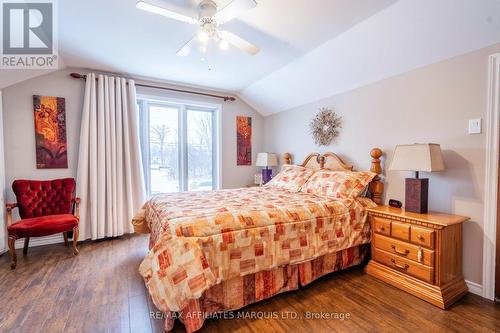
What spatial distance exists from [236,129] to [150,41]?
2.25 metres

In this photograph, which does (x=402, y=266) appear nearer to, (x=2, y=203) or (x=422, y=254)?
(x=422, y=254)

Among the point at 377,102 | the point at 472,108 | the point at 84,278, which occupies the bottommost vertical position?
the point at 84,278

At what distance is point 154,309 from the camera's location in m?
1.83

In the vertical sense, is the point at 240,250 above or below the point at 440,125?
below

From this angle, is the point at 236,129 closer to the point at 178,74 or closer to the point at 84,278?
the point at 178,74

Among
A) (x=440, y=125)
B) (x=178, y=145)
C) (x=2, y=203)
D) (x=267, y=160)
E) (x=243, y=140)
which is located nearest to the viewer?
(x=440, y=125)

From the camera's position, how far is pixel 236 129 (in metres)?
4.59

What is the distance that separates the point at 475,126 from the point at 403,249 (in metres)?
1.19

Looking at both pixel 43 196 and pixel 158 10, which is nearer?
pixel 158 10

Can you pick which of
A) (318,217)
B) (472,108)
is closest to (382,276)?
(318,217)

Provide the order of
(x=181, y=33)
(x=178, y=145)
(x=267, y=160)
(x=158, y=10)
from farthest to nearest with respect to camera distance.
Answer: (x=267, y=160), (x=178, y=145), (x=181, y=33), (x=158, y=10)

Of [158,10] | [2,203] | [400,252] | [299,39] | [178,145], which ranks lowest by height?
[400,252]

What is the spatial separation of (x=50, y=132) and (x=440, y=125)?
455cm

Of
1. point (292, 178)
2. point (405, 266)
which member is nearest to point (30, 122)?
point (292, 178)
